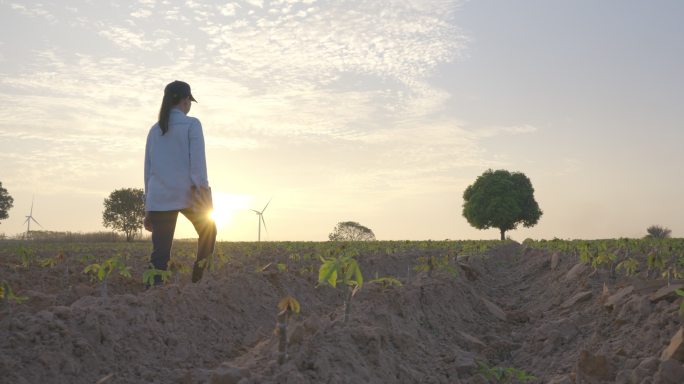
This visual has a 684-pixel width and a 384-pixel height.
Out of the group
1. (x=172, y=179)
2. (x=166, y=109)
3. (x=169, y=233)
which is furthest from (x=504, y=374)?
(x=166, y=109)

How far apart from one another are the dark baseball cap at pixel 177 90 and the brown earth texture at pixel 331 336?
8.36 ft

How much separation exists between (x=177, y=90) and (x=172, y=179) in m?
1.24

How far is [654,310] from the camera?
235 inches

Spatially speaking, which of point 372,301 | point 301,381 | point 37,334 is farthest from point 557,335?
point 37,334

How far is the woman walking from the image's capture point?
24.5 ft

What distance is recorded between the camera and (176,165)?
7547 mm

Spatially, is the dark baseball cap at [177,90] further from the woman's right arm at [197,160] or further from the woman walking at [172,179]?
the woman's right arm at [197,160]

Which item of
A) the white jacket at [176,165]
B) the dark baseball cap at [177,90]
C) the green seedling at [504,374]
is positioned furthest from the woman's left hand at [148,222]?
the green seedling at [504,374]

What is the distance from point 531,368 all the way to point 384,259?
889 centimetres

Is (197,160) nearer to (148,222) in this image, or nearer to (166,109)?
(166,109)

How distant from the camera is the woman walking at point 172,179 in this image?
7.46 m

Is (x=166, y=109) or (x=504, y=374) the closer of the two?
(x=504, y=374)

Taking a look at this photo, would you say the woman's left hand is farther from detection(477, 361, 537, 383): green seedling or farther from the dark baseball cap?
detection(477, 361, 537, 383): green seedling

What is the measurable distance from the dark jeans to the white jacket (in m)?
0.15
